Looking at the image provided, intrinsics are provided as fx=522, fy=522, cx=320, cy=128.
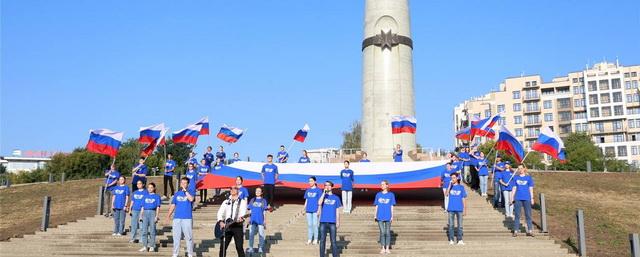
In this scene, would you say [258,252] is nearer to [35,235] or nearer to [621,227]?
[35,235]

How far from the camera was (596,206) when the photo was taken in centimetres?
2058

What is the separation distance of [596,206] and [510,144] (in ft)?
20.6

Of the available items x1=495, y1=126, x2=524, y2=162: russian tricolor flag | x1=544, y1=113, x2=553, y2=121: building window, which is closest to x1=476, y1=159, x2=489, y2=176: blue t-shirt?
x1=495, y1=126, x2=524, y2=162: russian tricolor flag

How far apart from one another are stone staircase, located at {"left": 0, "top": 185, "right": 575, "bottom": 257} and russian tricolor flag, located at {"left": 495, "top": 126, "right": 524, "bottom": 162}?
79.5 inches

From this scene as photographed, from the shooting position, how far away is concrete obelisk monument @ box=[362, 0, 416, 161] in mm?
30547

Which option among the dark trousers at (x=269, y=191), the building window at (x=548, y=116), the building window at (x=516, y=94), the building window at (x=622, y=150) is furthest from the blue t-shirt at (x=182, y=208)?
the building window at (x=516, y=94)

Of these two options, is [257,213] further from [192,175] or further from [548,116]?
[548,116]

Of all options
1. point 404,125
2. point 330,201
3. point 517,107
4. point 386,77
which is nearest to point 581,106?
point 517,107

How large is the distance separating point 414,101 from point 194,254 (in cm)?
2120

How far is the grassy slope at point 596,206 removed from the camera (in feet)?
49.7

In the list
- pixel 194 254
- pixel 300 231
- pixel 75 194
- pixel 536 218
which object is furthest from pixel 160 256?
pixel 75 194

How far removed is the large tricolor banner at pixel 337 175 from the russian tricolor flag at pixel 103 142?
132 inches

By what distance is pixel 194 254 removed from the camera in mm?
12758

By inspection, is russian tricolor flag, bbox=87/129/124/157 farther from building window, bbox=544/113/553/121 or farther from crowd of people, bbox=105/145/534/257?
building window, bbox=544/113/553/121
